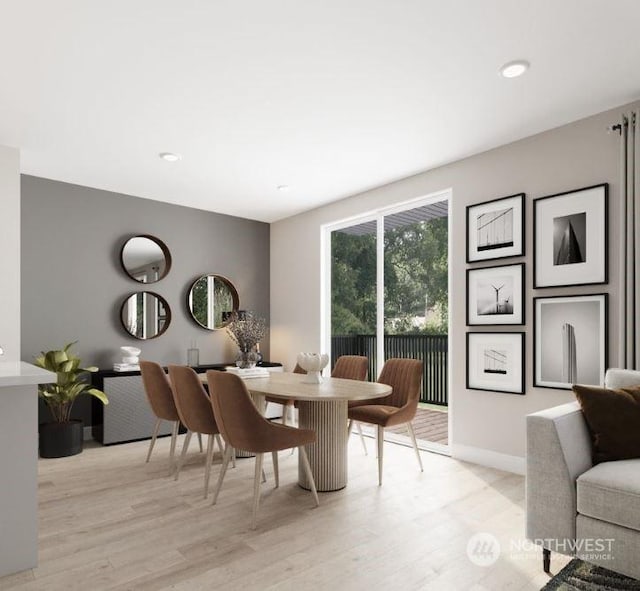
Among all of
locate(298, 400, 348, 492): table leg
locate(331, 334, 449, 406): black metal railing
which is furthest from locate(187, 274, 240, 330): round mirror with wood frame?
locate(298, 400, 348, 492): table leg

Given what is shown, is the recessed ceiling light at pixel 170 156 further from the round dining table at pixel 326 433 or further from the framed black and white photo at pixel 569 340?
the framed black and white photo at pixel 569 340

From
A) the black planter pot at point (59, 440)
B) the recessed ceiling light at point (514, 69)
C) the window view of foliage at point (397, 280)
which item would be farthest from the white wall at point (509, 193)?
the black planter pot at point (59, 440)

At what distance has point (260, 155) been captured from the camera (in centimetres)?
396

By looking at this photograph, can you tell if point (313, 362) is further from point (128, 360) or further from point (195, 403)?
point (128, 360)

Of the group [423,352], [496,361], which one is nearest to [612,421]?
[496,361]

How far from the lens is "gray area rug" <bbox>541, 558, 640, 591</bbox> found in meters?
1.97

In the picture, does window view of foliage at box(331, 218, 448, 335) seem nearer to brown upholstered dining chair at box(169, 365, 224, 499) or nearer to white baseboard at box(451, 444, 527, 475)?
white baseboard at box(451, 444, 527, 475)

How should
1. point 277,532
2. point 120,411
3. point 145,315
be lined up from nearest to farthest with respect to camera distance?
point 277,532 → point 120,411 → point 145,315

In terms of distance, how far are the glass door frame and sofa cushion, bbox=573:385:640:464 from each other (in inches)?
72.3

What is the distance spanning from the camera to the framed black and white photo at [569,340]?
10.3ft

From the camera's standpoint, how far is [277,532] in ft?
8.36

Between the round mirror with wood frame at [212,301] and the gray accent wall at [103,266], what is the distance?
8 centimetres

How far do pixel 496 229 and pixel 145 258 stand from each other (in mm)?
3686

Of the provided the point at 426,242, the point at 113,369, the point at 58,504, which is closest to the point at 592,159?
the point at 426,242
